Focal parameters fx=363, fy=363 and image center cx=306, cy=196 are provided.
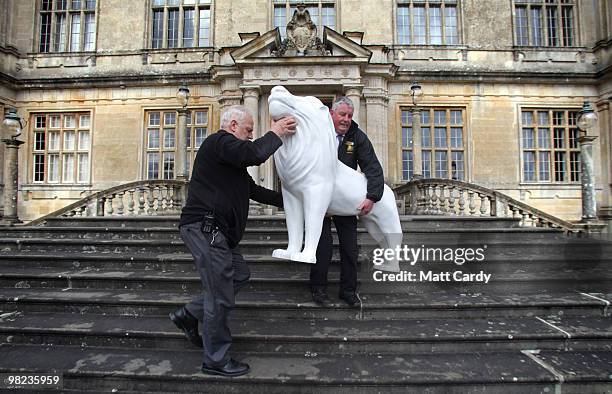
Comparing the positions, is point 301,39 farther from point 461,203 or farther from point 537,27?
point 537,27

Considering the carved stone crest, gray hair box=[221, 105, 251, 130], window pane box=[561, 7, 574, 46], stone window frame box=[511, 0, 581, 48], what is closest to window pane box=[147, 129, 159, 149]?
the carved stone crest

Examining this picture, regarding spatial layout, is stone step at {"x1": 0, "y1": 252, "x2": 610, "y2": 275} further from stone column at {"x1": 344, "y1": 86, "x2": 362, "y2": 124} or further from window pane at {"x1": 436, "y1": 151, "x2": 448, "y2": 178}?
window pane at {"x1": 436, "y1": 151, "x2": 448, "y2": 178}

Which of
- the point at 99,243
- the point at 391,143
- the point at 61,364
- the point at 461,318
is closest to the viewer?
the point at 61,364

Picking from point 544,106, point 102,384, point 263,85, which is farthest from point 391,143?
point 102,384

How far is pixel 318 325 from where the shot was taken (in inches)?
141

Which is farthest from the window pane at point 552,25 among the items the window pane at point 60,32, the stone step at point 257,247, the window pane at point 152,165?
the window pane at point 60,32

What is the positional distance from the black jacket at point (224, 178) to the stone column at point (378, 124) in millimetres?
9573

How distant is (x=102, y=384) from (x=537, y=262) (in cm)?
553

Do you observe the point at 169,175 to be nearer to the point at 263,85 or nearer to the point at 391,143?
the point at 263,85

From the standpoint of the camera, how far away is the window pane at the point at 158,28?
1381cm

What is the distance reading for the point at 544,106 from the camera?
42.8 feet

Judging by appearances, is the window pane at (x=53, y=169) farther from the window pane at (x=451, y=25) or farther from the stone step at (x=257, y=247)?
the window pane at (x=451, y=25)

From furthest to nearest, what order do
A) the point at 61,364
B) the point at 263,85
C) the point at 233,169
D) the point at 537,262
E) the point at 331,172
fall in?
1. the point at 263,85
2. the point at 537,262
3. the point at 331,172
4. the point at 61,364
5. the point at 233,169

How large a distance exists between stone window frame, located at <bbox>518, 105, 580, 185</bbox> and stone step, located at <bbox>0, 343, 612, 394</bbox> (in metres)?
11.5
